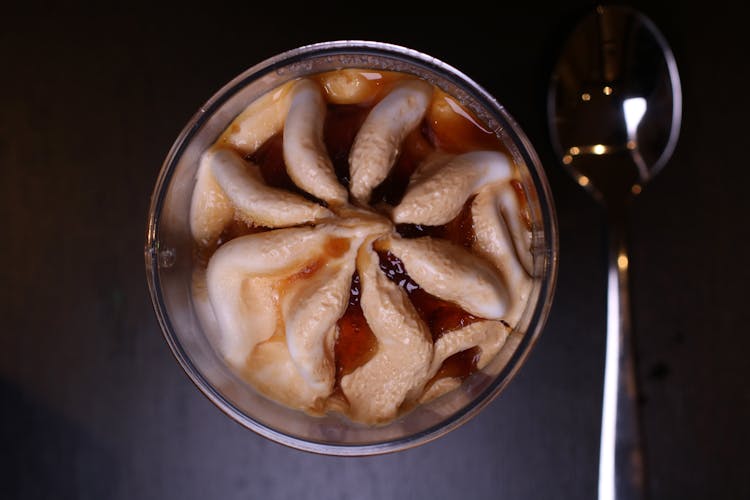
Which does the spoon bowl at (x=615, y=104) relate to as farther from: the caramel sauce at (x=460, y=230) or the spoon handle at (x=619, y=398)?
the caramel sauce at (x=460, y=230)

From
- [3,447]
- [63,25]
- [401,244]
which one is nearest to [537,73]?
[401,244]

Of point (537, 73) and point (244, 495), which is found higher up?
point (537, 73)

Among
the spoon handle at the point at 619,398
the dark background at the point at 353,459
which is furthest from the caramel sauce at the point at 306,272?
the spoon handle at the point at 619,398

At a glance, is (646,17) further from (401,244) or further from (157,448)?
(157,448)

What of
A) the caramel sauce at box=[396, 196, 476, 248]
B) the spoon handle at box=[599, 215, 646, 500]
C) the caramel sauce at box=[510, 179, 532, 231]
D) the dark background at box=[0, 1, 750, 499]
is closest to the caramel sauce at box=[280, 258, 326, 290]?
the caramel sauce at box=[396, 196, 476, 248]

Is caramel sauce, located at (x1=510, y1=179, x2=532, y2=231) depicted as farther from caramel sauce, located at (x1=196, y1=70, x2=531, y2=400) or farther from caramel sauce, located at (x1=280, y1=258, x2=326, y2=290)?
caramel sauce, located at (x1=280, y1=258, x2=326, y2=290)

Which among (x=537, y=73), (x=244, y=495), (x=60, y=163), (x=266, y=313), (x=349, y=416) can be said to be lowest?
(x=244, y=495)
